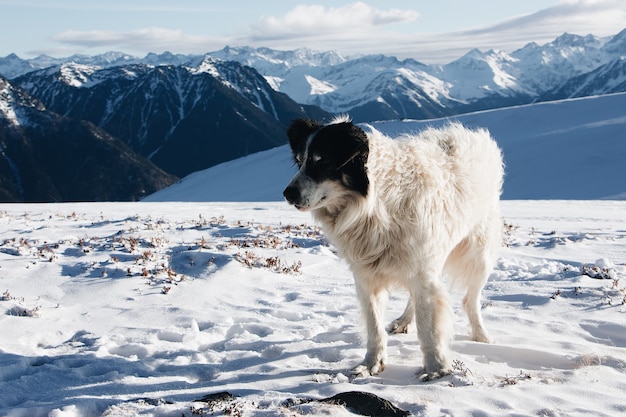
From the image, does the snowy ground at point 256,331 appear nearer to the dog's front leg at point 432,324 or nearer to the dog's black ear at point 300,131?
the dog's front leg at point 432,324

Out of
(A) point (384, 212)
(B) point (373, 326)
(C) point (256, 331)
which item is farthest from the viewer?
(C) point (256, 331)

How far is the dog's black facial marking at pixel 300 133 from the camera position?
572 cm

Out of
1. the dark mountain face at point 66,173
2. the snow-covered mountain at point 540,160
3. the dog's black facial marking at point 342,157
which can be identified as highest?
the dog's black facial marking at point 342,157

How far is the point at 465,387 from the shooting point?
16.8ft

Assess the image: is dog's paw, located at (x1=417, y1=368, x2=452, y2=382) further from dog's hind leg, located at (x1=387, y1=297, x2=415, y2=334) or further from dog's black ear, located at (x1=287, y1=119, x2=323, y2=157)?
dog's black ear, located at (x1=287, y1=119, x2=323, y2=157)

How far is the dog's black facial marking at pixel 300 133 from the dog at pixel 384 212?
11mm

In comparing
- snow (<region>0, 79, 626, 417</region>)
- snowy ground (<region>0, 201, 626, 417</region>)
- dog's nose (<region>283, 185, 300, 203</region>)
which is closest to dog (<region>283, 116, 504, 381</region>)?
dog's nose (<region>283, 185, 300, 203</region>)

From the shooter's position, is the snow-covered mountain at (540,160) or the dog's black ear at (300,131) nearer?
the dog's black ear at (300,131)

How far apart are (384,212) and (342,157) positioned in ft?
2.32

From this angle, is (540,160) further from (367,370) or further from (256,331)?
(367,370)

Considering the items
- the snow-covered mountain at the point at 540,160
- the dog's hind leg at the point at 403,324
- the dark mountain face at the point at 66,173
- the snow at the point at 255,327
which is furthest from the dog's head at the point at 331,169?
the dark mountain face at the point at 66,173

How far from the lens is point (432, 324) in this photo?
5660 millimetres

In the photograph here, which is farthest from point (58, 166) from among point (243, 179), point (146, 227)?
point (146, 227)

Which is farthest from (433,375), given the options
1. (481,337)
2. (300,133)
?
(300,133)
